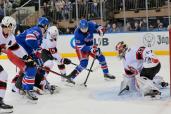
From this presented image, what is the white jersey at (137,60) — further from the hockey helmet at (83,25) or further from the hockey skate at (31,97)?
the hockey helmet at (83,25)

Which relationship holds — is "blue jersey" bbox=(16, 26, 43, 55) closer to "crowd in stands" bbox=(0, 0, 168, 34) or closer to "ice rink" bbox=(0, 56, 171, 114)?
"ice rink" bbox=(0, 56, 171, 114)

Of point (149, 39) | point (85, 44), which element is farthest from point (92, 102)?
point (149, 39)

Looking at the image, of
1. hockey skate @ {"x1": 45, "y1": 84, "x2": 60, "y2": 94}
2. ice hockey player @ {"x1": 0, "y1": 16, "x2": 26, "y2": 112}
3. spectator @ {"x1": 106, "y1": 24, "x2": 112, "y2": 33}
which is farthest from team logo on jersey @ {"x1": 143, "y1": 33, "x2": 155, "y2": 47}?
ice hockey player @ {"x1": 0, "y1": 16, "x2": 26, "y2": 112}

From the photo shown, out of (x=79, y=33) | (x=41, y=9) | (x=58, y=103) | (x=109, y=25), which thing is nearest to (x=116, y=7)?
(x=109, y=25)

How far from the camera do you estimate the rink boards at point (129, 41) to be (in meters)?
10.7

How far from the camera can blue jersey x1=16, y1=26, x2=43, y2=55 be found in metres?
5.95

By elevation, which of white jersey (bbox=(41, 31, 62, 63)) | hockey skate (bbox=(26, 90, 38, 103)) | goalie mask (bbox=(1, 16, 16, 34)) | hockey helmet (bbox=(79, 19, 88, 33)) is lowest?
hockey skate (bbox=(26, 90, 38, 103))

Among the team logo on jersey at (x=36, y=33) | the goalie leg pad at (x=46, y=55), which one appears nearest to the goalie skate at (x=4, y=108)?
the team logo on jersey at (x=36, y=33)

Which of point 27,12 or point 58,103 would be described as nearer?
point 58,103

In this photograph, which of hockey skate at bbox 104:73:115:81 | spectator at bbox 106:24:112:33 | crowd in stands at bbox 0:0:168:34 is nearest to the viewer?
hockey skate at bbox 104:73:115:81

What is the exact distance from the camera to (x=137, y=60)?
5.64 metres

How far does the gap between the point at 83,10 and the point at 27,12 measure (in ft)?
7.75

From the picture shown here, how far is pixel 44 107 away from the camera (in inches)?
217

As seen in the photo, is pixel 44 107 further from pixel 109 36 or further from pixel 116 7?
pixel 116 7
